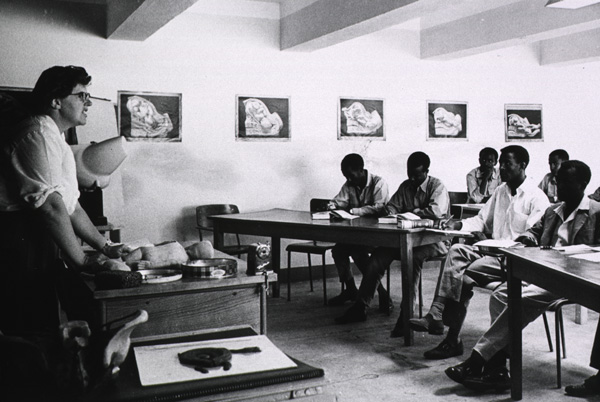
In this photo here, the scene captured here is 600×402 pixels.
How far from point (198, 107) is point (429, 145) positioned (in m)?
3.17

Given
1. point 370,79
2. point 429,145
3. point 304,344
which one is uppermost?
point 370,79

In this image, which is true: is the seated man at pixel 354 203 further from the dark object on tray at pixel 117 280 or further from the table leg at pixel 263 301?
the dark object on tray at pixel 117 280

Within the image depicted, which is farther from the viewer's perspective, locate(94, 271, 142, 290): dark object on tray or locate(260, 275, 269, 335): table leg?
locate(260, 275, 269, 335): table leg

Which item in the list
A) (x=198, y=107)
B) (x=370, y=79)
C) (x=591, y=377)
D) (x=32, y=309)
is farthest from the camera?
(x=370, y=79)

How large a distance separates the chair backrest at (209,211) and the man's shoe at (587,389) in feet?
14.0

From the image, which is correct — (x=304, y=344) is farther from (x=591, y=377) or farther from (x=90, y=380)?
(x=90, y=380)

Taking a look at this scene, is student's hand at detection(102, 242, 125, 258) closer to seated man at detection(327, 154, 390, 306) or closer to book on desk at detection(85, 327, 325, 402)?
book on desk at detection(85, 327, 325, 402)

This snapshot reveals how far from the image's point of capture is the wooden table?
4617 mm

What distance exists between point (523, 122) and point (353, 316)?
4817 millimetres

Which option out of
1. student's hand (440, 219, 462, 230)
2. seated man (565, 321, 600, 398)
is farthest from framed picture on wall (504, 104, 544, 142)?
seated man (565, 321, 600, 398)

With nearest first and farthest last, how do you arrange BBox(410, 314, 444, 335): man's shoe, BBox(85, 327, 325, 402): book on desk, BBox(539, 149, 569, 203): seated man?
1. BBox(85, 327, 325, 402): book on desk
2. BBox(410, 314, 444, 335): man's shoe
3. BBox(539, 149, 569, 203): seated man

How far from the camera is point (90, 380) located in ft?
4.58

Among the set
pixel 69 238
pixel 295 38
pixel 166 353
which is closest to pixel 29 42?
pixel 295 38

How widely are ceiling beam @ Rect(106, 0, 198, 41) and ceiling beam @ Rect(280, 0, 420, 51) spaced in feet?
5.40
